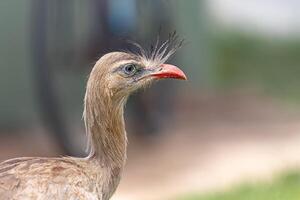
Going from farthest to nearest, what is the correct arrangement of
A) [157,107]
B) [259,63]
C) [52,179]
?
[259,63] < [157,107] < [52,179]

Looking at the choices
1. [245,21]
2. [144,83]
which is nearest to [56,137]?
[144,83]

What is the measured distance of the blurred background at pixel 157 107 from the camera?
310 inches

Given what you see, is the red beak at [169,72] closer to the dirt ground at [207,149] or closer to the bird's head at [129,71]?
the bird's head at [129,71]

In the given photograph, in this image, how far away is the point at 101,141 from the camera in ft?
14.8

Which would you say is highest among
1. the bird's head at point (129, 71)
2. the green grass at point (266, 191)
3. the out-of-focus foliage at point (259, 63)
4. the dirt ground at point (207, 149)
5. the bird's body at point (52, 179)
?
the out-of-focus foliage at point (259, 63)

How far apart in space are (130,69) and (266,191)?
2367mm

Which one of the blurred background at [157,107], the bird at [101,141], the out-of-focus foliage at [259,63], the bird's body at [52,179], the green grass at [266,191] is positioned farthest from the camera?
the out-of-focus foliage at [259,63]

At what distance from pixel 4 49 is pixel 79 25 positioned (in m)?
0.72

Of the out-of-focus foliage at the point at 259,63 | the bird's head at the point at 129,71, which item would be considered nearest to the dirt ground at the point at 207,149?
the out-of-focus foliage at the point at 259,63

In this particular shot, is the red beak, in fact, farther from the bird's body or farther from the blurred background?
the blurred background

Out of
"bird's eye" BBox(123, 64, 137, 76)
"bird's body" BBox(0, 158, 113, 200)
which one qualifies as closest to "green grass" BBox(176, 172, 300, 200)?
"bird's eye" BBox(123, 64, 137, 76)

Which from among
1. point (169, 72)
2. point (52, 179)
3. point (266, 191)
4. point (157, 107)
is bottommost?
point (52, 179)

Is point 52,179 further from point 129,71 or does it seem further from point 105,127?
point 129,71

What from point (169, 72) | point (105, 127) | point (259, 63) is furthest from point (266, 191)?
point (259, 63)
